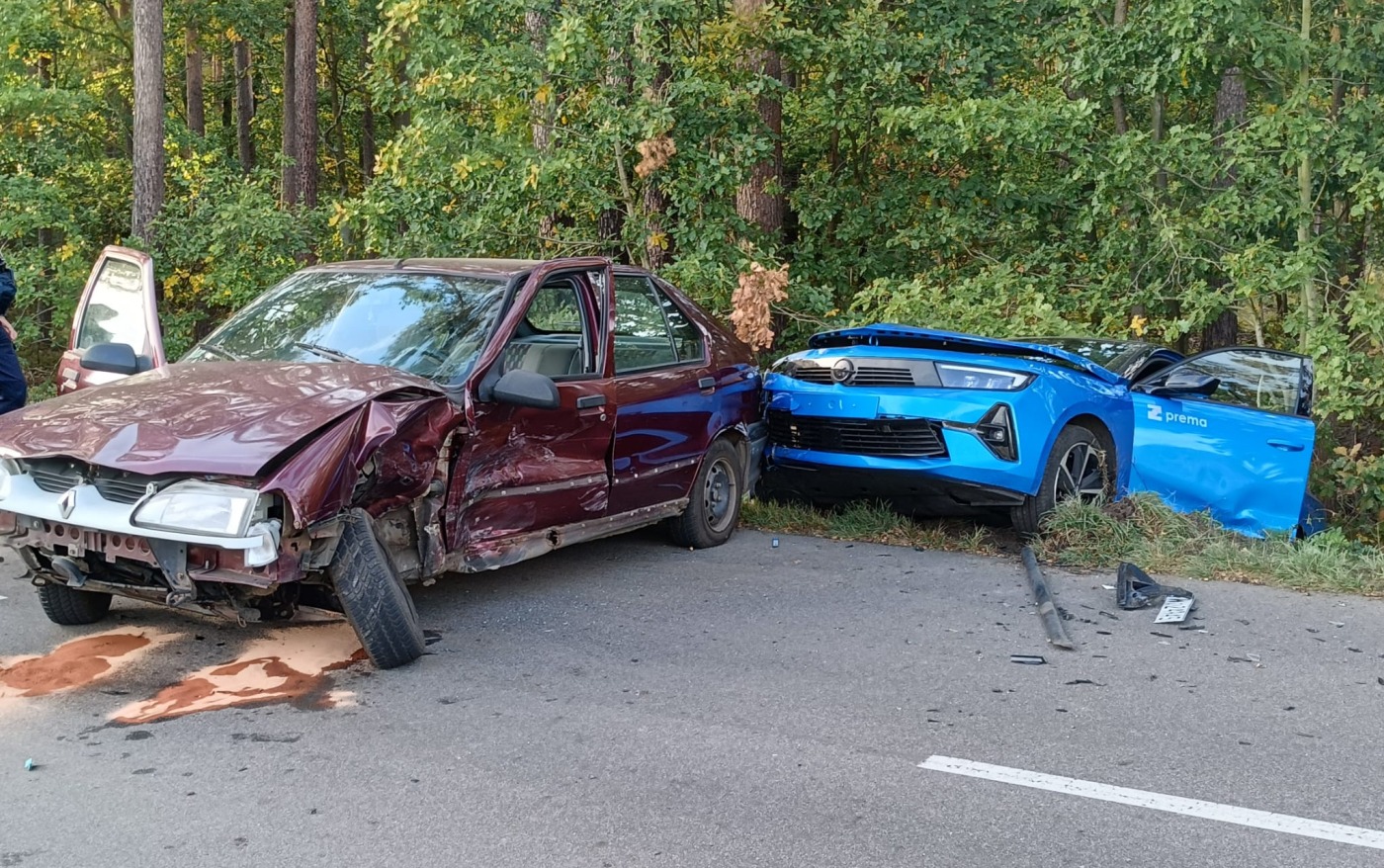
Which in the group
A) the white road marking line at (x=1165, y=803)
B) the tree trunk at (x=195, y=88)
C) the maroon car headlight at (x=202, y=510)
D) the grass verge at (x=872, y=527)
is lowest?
the grass verge at (x=872, y=527)

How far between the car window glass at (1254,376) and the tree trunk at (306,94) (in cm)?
1623

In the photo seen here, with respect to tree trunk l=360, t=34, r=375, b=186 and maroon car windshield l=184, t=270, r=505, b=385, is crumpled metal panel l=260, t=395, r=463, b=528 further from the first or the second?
tree trunk l=360, t=34, r=375, b=186

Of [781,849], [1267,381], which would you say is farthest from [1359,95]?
[781,849]

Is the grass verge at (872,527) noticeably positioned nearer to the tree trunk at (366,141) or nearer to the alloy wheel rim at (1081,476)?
the alloy wheel rim at (1081,476)

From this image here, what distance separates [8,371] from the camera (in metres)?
7.57

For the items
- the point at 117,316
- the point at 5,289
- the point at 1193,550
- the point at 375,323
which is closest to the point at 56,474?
the point at 375,323

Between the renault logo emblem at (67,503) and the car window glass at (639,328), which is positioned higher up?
the car window glass at (639,328)

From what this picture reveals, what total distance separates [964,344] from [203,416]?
4673 mm

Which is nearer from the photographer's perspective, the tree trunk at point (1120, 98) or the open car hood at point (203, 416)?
the open car hood at point (203, 416)

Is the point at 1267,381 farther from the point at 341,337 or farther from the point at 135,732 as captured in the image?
the point at 135,732

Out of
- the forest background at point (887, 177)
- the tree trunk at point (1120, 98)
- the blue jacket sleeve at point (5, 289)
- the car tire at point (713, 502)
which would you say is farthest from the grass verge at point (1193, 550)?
the blue jacket sleeve at point (5, 289)

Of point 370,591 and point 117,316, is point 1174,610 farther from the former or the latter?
point 117,316

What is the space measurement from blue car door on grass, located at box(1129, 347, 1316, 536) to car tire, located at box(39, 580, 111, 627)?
242 inches

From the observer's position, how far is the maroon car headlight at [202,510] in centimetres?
437
